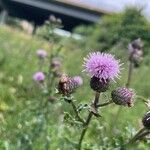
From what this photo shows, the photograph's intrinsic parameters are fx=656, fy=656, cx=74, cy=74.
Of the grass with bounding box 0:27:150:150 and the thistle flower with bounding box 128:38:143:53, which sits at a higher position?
the thistle flower with bounding box 128:38:143:53

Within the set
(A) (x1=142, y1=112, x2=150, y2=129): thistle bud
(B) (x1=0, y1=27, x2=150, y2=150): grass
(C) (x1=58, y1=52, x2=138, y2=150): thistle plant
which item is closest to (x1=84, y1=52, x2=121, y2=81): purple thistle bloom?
(C) (x1=58, y1=52, x2=138, y2=150): thistle plant

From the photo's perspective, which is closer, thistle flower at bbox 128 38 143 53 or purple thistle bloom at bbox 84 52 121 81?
purple thistle bloom at bbox 84 52 121 81

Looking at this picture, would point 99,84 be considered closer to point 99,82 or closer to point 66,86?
point 99,82

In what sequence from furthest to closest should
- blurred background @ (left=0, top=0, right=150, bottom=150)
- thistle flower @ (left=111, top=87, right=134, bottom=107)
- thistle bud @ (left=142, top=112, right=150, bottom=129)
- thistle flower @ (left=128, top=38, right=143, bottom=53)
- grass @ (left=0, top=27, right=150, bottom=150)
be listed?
1. thistle flower @ (left=128, top=38, right=143, bottom=53)
2. grass @ (left=0, top=27, right=150, bottom=150)
3. blurred background @ (left=0, top=0, right=150, bottom=150)
4. thistle bud @ (left=142, top=112, right=150, bottom=129)
5. thistle flower @ (left=111, top=87, right=134, bottom=107)

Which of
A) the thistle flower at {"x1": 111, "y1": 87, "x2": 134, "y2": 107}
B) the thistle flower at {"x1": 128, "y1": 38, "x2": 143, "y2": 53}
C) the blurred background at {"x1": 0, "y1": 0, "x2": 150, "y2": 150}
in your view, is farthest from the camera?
the thistle flower at {"x1": 128, "y1": 38, "x2": 143, "y2": 53}

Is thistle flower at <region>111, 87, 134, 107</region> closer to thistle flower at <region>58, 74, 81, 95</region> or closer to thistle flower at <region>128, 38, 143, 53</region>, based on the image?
thistle flower at <region>58, 74, 81, 95</region>

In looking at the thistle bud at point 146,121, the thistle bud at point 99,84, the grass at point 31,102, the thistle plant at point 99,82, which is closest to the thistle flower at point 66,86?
the thistle plant at point 99,82

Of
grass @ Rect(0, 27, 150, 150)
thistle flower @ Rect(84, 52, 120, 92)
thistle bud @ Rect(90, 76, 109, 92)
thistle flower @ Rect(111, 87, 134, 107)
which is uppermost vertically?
thistle flower @ Rect(84, 52, 120, 92)
